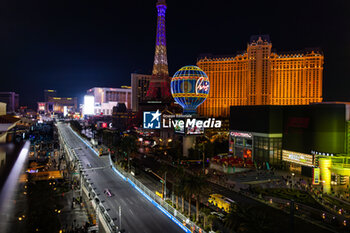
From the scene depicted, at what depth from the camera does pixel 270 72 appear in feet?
344

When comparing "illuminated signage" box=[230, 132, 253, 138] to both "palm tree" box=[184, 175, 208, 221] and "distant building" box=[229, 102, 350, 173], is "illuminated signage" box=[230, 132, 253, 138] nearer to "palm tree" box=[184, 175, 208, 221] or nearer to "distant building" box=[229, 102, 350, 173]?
"distant building" box=[229, 102, 350, 173]

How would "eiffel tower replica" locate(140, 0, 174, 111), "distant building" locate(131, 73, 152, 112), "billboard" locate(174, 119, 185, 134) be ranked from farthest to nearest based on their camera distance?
"distant building" locate(131, 73, 152, 112)
"eiffel tower replica" locate(140, 0, 174, 111)
"billboard" locate(174, 119, 185, 134)

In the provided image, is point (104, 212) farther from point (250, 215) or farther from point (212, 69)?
point (212, 69)

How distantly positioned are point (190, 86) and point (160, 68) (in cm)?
8056

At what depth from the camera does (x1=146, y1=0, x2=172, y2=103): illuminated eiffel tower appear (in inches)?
5098

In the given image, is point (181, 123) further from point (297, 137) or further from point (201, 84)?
point (297, 137)

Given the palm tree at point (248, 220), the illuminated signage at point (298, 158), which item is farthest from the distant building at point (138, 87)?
the palm tree at point (248, 220)

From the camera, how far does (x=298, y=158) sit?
48531 mm

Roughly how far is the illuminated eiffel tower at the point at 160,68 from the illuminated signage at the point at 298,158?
3711 inches

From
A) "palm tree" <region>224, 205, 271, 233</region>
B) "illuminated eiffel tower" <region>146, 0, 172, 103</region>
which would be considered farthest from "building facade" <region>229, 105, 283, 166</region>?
"illuminated eiffel tower" <region>146, 0, 172, 103</region>

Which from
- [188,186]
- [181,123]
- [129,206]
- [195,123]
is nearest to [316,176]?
[188,186]

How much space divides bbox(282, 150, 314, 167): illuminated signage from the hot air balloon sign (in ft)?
74.7

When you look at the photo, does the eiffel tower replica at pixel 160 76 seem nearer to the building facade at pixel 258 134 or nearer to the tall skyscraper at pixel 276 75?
the tall skyscraper at pixel 276 75

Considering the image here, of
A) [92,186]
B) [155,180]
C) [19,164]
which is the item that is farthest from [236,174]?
[19,164]
